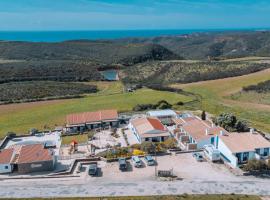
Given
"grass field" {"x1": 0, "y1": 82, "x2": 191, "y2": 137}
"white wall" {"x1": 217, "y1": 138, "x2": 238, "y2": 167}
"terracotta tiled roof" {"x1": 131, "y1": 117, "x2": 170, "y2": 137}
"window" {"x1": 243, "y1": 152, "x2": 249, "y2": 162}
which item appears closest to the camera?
"white wall" {"x1": 217, "y1": 138, "x2": 238, "y2": 167}

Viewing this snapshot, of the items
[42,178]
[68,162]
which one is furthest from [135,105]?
[42,178]

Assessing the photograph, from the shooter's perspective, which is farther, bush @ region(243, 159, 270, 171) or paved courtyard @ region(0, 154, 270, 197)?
bush @ region(243, 159, 270, 171)

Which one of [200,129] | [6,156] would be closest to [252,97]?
[200,129]

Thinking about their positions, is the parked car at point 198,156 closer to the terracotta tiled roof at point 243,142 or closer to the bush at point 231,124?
the terracotta tiled roof at point 243,142

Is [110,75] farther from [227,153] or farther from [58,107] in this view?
[227,153]

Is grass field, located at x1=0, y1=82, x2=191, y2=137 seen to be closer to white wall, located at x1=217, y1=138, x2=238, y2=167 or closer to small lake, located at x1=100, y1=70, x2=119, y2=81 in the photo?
white wall, located at x1=217, y1=138, x2=238, y2=167

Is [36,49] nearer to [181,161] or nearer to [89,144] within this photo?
[89,144]

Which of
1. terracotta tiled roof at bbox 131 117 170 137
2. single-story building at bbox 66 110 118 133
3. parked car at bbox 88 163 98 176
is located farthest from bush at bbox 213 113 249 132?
parked car at bbox 88 163 98 176
